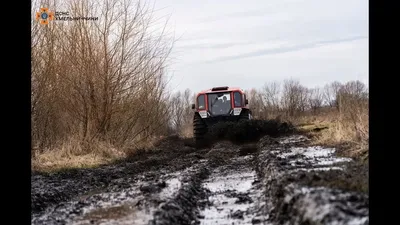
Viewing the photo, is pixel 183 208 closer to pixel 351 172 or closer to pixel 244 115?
pixel 351 172

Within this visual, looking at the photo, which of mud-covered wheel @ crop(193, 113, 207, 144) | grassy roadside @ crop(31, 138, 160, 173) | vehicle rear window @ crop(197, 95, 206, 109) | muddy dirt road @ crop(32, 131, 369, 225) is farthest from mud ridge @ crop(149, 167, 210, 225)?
vehicle rear window @ crop(197, 95, 206, 109)

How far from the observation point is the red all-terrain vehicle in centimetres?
1655

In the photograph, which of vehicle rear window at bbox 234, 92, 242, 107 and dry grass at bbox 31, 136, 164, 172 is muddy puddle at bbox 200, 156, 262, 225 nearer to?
dry grass at bbox 31, 136, 164, 172

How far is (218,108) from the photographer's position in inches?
667

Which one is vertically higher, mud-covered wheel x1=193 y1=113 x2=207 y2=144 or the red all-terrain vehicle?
the red all-terrain vehicle

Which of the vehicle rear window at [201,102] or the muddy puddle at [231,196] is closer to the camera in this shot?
the muddy puddle at [231,196]

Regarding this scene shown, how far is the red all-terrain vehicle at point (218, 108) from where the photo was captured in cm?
1655

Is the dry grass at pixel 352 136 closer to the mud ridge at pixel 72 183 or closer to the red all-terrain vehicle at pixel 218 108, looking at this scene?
the mud ridge at pixel 72 183

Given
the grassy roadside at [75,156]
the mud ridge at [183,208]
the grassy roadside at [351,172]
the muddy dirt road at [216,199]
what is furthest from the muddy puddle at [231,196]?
the grassy roadside at [75,156]
